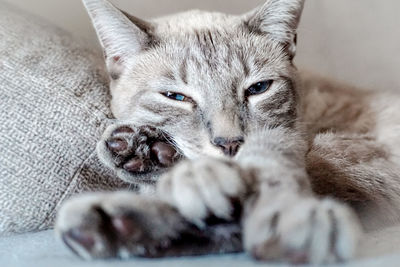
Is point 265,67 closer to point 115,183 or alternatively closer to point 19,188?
point 115,183

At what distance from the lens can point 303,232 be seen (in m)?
0.76

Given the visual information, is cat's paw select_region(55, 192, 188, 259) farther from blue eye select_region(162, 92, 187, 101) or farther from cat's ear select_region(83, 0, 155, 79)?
cat's ear select_region(83, 0, 155, 79)

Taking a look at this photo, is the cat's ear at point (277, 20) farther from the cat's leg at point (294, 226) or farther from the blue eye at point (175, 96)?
the cat's leg at point (294, 226)

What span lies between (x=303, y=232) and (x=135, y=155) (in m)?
0.58

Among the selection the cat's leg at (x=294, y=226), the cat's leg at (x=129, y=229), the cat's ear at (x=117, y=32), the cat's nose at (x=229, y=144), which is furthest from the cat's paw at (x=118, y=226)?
the cat's ear at (x=117, y=32)

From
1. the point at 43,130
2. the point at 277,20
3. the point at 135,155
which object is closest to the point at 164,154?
the point at 135,155

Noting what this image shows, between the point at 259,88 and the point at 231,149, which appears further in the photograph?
the point at 259,88

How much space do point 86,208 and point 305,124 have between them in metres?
0.80

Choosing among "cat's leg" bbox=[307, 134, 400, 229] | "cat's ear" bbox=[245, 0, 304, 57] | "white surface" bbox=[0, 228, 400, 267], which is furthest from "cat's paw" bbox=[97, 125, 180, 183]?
"cat's ear" bbox=[245, 0, 304, 57]

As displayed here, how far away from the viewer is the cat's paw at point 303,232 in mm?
761

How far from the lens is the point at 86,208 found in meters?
0.84

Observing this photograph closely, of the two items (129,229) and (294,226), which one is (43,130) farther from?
(294,226)

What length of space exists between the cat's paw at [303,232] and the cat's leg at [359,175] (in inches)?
13.6

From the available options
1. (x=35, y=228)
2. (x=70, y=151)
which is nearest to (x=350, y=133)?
(x=70, y=151)
